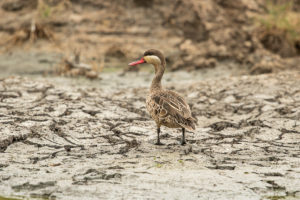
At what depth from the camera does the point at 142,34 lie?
1295 centimetres

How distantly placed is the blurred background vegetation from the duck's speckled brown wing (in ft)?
15.3

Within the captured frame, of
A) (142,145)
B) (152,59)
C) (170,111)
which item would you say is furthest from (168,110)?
(152,59)

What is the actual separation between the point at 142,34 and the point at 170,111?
7.70 metres

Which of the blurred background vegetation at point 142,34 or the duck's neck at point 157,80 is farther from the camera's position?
the blurred background vegetation at point 142,34

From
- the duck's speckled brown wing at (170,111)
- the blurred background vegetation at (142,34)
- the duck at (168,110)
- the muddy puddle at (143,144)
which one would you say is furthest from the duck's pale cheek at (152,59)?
the blurred background vegetation at (142,34)

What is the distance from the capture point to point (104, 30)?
A: 13.1 meters

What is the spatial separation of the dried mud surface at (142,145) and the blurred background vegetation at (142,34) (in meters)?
2.23

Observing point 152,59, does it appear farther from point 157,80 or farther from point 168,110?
point 168,110

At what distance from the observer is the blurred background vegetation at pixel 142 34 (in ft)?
37.4

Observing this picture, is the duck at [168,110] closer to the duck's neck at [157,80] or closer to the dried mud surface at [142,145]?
the duck's neck at [157,80]

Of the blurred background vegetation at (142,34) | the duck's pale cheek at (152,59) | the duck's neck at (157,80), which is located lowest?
the duck's neck at (157,80)

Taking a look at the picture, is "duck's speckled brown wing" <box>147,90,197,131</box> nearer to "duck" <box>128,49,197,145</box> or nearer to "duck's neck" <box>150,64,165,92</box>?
"duck" <box>128,49,197,145</box>

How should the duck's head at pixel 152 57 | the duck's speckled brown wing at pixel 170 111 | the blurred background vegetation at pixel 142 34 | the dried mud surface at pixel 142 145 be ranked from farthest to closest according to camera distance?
the blurred background vegetation at pixel 142 34 < the duck's head at pixel 152 57 < the duck's speckled brown wing at pixel 170 111 < the dried mud surface at pixel 142 145

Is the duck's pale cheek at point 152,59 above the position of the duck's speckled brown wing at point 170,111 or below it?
above
